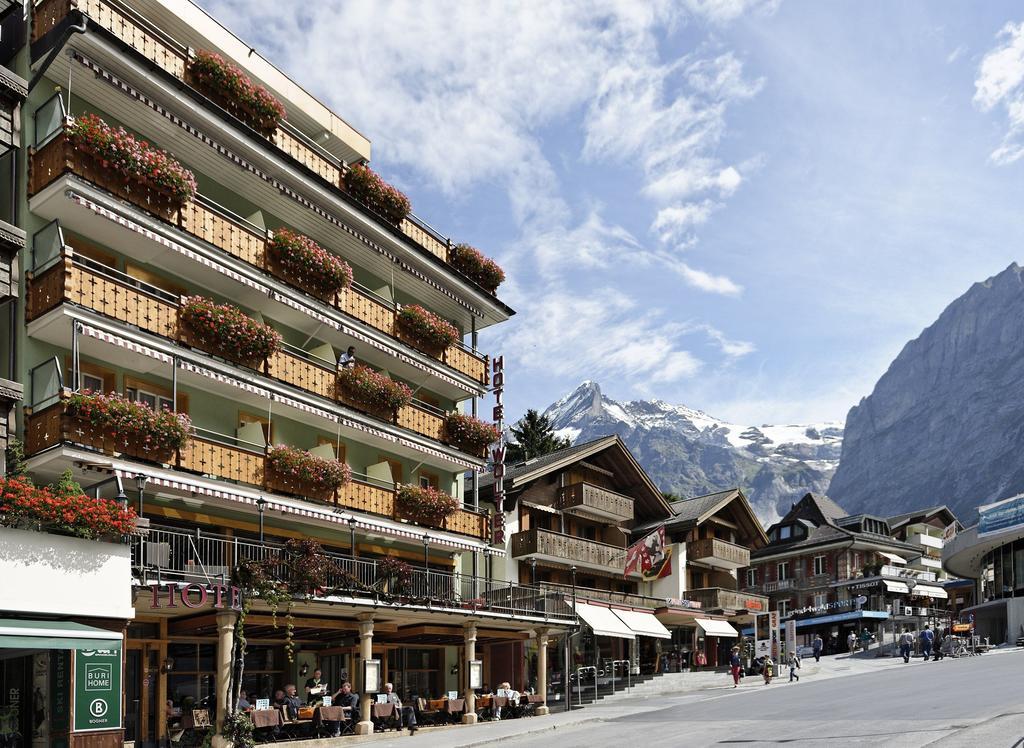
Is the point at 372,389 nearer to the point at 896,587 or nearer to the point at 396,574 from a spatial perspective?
the point at 396,574

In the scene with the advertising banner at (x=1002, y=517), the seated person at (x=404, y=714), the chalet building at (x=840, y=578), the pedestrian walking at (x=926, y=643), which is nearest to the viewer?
the seated person at (x=404, y=714)

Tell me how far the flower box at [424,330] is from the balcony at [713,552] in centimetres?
2778

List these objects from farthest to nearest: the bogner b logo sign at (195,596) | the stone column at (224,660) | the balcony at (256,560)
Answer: the balcony at (256,560)
the stone column at (224,660)
the bogner b logo sign at (195,596)

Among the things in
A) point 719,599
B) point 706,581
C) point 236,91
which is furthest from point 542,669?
point 706,581

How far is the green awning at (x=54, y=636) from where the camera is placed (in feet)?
66.6

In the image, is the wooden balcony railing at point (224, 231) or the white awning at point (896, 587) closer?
the wooden balcony railing at point (224, 231)

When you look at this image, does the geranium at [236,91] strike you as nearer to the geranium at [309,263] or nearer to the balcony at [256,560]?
the geranium at [309,263]

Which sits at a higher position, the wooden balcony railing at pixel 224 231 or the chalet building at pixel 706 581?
the wooden balcony railing at pixel 224 231

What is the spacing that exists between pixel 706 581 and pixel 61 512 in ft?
162

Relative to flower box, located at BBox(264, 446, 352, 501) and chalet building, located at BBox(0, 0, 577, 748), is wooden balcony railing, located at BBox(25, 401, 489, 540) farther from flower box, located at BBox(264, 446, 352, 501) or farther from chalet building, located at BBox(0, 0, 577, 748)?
flower box, located at BBox(264, 446, 352, 501)

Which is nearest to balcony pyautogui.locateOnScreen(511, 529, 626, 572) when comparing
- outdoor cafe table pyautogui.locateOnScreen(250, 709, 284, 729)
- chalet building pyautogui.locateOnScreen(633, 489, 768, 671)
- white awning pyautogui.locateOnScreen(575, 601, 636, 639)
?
white awning pyautogui.locateOnScreen(575, 601, 636, 639)

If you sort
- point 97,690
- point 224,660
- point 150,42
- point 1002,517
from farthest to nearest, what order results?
1. point 1002,517
2. point 150,42
3. point 224,660
4. point 97,690

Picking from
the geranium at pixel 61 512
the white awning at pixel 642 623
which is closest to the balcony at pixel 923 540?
the white awning at pixel 642 623

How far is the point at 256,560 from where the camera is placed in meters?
28.1
